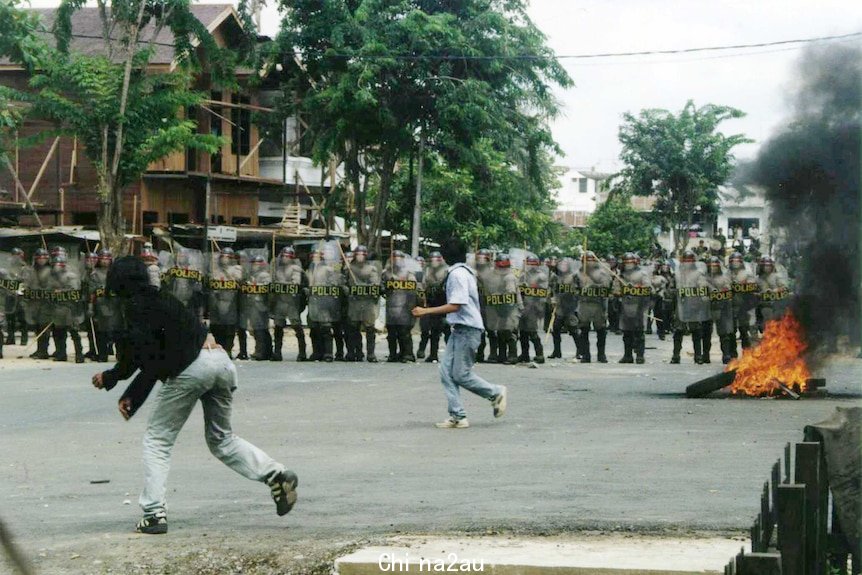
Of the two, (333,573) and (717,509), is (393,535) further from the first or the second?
(717,509)

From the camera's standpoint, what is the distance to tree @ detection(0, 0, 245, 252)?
28875 mm

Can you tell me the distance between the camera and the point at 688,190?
161 ft

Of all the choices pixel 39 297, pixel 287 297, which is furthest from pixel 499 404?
pixel 39 297

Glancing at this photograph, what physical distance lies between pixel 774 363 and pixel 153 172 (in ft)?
87.9

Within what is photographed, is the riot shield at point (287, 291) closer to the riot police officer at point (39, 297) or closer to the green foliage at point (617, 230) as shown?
the riot police officer at point (39, 297)

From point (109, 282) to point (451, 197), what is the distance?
34304 mm

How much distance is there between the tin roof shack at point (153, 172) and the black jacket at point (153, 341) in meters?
30.4

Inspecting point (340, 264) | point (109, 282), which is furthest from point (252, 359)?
point (109, 282)

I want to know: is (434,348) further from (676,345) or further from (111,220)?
(111,220)

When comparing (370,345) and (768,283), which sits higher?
(768,283)

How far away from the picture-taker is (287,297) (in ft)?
76.1

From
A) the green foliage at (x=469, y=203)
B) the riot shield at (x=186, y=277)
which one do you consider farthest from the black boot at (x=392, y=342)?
the green foliage at (x=469, y=203)

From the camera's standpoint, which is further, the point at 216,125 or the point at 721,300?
the point at 216,125

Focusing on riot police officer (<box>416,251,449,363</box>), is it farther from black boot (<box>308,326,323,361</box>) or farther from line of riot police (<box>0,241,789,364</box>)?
black boot (<box>308,326,323,361</box>)
